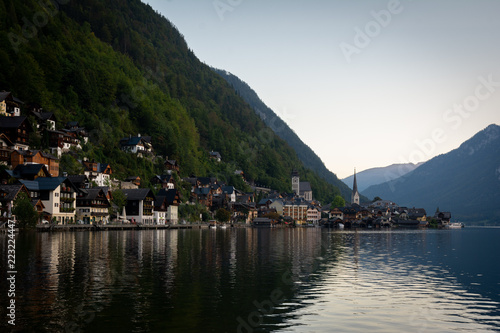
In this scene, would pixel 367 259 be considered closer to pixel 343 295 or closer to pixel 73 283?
pixel 343 295

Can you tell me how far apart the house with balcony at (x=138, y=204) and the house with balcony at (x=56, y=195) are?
26053 mm

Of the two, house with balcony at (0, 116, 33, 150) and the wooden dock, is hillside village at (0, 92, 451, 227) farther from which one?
the wooden dock

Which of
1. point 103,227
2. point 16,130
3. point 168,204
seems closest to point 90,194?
point 103,227

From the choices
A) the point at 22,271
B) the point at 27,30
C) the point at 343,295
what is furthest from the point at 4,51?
the point at 343,295

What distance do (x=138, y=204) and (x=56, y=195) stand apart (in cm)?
3506

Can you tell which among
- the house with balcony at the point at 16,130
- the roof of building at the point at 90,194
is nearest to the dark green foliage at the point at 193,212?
the roof of building at the point at 90,194

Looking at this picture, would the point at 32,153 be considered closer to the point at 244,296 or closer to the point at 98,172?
the point at 98,172

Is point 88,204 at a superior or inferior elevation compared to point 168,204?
superior

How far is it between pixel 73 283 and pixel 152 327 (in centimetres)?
1270

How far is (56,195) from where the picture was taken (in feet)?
338

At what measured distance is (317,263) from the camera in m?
47.7

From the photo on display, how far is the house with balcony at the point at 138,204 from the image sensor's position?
5300 inches

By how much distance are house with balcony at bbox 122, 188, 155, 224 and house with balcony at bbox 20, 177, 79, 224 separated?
26.1m

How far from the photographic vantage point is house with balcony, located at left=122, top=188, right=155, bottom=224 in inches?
5300
